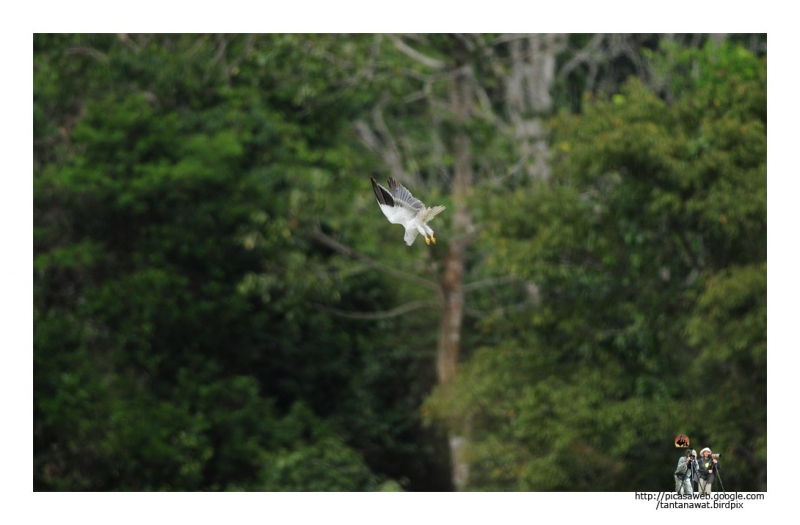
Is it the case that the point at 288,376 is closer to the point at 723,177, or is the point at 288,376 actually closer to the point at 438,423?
the point at 438,423

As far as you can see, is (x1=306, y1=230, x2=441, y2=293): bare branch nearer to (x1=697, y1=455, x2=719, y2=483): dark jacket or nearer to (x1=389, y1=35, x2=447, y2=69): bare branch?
(x1=389, y1=35, x2=447, y2=69): bare branch

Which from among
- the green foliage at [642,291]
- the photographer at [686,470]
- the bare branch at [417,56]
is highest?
the bare branch at [417,56]

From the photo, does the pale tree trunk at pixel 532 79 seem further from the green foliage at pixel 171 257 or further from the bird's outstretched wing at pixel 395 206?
the bird's outstretched wing at pixel 395 206

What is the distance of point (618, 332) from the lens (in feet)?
37.8

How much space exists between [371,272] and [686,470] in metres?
6.95

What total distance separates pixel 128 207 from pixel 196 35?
2.69 metres

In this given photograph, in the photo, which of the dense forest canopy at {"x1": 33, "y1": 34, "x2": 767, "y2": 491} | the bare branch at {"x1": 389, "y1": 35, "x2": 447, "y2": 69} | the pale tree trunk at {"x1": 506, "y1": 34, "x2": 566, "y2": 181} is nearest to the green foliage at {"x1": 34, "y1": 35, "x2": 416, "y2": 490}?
the dense forest canopy at {"x1": 33, "y1": 34, "x2": 767, "y2": 491}

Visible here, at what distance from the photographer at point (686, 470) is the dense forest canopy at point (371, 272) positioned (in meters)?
1.13

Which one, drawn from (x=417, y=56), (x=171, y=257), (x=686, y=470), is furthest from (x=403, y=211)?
(x=417, y=56)

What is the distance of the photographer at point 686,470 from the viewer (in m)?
9.30

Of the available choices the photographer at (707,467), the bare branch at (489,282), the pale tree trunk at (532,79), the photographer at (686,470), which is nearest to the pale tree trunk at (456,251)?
the bare branch at (489,282)

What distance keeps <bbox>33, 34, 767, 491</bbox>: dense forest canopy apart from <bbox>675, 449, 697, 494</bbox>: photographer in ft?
3.72

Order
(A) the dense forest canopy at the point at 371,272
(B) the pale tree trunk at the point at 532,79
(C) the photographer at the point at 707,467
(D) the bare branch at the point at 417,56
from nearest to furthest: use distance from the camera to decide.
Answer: (C) the photographer at the point at 707,467 < (A) the dense forest canopy at the point at 371,272 < (D) the bare branch at the point at 417,56 < (B) the pale tree trunk at the point at 532,79

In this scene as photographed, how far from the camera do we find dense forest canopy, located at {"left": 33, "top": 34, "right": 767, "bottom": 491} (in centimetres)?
1097
